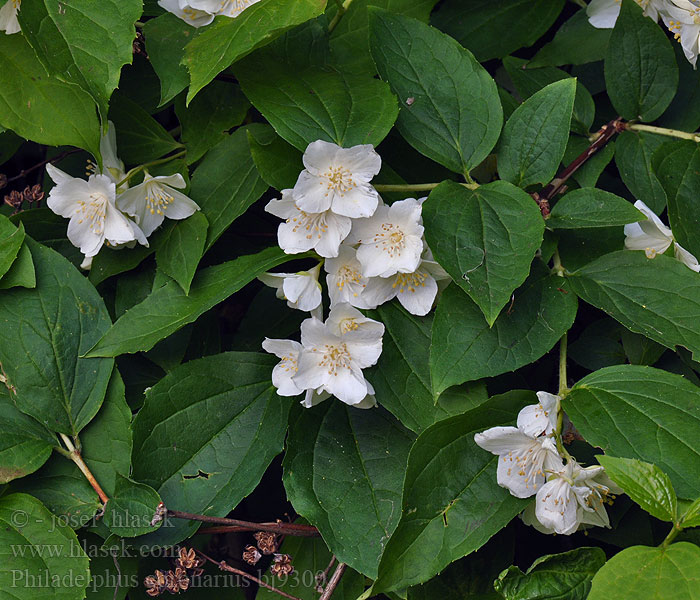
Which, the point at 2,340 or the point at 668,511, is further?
the point at 2,340

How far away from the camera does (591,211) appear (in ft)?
3.97

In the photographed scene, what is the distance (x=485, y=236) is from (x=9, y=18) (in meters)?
0.93

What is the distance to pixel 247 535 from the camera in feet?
5.46

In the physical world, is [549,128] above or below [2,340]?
above

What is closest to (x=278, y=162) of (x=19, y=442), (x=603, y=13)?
(x=19, y=442)

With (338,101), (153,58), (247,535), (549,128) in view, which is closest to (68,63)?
(153,58)

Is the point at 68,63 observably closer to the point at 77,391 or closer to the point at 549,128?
the point at 77,391

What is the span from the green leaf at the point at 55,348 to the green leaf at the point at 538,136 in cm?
78

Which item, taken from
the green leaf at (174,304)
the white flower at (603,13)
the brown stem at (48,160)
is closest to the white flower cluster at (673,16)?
the white flower at (603,13)

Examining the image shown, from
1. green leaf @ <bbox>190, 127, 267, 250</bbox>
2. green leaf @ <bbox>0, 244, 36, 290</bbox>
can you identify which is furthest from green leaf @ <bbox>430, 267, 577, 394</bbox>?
green leaf @ <bbox>0, 244, 36, 290</bbox>

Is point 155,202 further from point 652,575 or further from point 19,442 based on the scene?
point 652,575

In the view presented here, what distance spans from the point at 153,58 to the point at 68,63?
0.24m

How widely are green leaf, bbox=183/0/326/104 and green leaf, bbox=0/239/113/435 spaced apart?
1.40 feet

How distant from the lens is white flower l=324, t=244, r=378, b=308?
1.24m
